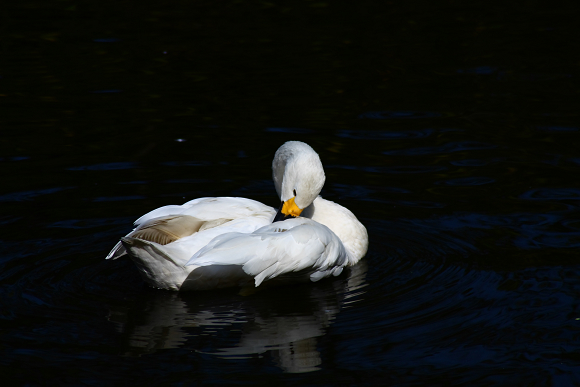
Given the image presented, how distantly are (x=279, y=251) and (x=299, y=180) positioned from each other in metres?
0.97

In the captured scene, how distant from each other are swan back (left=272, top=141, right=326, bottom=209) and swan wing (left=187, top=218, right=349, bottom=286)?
1.38 feet

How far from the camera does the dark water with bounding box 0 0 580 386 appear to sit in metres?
5.10

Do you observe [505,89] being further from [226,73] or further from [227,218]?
[227,218]

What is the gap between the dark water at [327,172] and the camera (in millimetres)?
5102

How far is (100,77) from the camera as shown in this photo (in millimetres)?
11750

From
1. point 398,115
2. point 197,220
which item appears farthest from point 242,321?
point 398,115

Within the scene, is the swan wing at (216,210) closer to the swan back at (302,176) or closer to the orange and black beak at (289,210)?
the orange and black beak at (289,210)

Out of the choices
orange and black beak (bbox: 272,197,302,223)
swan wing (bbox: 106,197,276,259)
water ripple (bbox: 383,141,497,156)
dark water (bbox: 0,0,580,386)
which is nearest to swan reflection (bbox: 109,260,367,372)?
dark water (bbox: 0,0,580,386)

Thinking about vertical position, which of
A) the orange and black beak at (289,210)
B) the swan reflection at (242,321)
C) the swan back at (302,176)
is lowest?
the swan reflection at (242,321)

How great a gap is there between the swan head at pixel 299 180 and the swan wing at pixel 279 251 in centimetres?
41

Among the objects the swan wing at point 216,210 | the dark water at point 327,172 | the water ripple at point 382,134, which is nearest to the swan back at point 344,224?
the dark water at point 327,172

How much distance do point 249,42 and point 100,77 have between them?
2.53 meters

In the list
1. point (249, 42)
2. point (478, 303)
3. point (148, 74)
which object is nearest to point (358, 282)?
point (478, 303)

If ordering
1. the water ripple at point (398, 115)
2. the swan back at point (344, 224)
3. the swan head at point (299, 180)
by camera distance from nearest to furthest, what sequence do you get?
the swan head at point (299, 180), the swan back at point (344, 224), the water ripple at point (398, 115)
